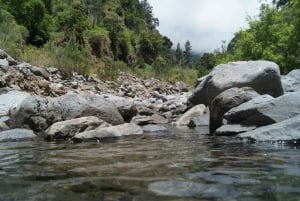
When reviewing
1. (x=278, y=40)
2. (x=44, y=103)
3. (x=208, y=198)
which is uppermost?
(x=278, y=40)

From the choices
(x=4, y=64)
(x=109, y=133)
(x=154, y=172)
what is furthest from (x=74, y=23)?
(x=154, y=172)

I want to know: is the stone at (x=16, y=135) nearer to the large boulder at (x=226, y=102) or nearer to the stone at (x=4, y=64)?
the large boulder at (x=226, y=102)

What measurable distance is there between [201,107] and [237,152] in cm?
768

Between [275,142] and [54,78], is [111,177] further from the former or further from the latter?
[54,78]

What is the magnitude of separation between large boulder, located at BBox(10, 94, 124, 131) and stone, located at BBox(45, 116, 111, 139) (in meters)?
1.26

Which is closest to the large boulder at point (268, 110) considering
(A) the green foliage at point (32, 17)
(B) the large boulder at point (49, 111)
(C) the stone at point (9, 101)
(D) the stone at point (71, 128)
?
(D) the stone at point (71, 128)

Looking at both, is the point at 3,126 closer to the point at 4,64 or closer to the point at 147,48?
the point at 4,64

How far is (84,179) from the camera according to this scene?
405cm

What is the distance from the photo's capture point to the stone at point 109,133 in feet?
27.1

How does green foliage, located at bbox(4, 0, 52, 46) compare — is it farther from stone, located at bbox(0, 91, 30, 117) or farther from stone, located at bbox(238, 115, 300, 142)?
stone, located at bbox(238, 115, 300, 142)

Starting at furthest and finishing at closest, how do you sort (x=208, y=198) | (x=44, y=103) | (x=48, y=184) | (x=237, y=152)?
(x=44, y=103) → (x=237, y=152) → (x=48, y=184) → (x=208, y=198)

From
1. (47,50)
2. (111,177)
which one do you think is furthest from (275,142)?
(47,50)

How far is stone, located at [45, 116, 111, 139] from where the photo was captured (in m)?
8.66

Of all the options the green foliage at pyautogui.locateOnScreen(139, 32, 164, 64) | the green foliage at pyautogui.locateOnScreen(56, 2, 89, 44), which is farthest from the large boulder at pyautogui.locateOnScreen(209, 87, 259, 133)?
the green foliage at pyautogui.locateOnScreen(139, 32, 164, 64)
